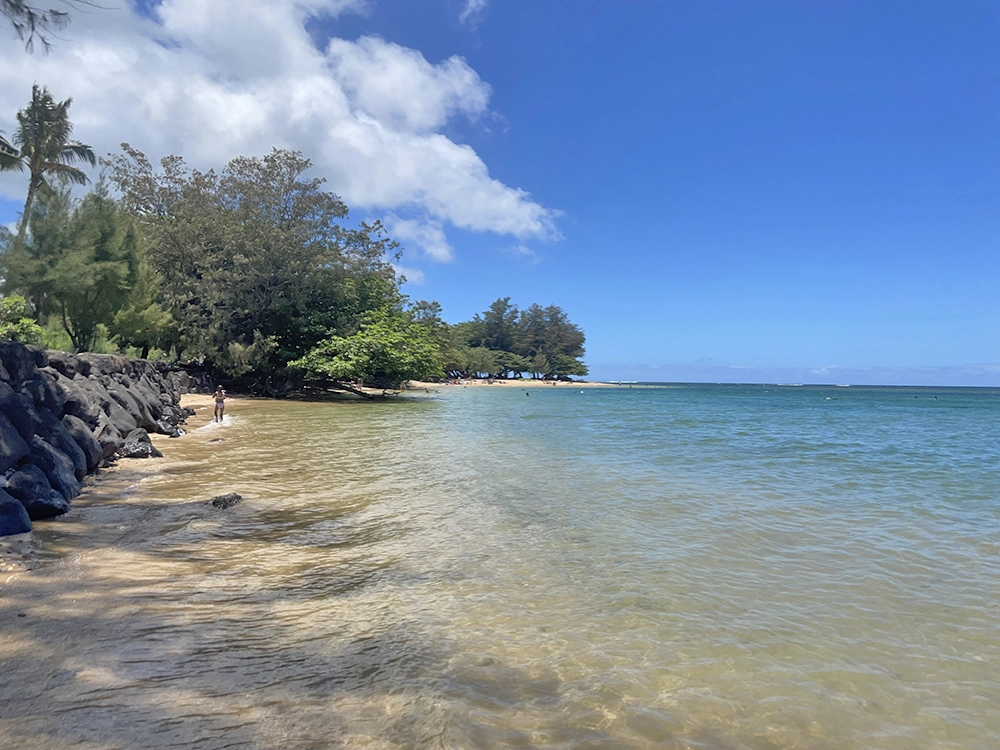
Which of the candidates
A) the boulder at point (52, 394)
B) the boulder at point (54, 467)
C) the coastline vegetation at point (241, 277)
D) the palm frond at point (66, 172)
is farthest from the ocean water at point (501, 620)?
the palm frond at point (66, 172)

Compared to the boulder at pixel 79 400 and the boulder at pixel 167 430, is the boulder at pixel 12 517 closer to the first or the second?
the boulder at pixel 79 400

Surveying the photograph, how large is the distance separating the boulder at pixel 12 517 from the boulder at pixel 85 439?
11.3 ft

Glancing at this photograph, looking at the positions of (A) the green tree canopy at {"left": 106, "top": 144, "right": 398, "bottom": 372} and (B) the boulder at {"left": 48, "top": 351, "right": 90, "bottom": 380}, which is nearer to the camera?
(B) the boulder at {"left": 48, "top": 351, "right": 90, "bottom": 380}

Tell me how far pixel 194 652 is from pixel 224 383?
35.3 meters


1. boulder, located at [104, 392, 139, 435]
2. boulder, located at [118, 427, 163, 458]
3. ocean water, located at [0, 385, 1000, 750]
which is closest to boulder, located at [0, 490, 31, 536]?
ocean water, located at [0, 385, 1000, 750]

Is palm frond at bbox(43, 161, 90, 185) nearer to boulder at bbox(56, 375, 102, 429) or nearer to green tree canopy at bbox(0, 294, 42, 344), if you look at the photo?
green tree canopy at bbox(0, 294, 42, 344)

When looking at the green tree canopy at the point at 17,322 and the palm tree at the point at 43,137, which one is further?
the palm tree at the point at 43,137

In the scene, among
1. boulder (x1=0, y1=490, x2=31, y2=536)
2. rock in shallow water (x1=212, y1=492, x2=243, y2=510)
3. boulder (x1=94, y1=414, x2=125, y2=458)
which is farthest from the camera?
boulder (x1=94, y1=414, x2=125, y2=458)

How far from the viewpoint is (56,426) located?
7.68 m

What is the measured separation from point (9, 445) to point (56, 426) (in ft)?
7.11

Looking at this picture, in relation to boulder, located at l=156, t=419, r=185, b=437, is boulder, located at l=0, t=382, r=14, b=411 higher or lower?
higher

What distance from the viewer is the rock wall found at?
5812 millimetres

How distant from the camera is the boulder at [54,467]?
6598mm

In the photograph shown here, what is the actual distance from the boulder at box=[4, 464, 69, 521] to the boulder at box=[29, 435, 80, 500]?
0.43m
